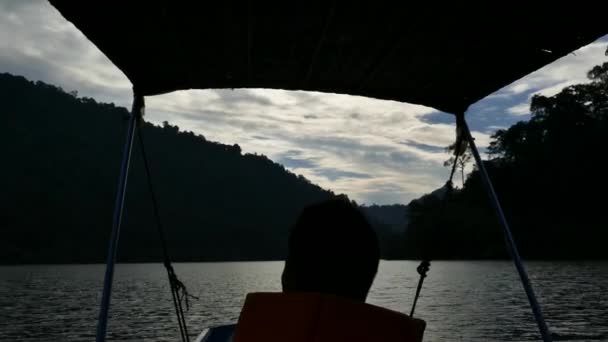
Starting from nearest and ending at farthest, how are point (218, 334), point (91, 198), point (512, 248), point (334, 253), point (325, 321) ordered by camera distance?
point (325, 321)
point (334, 253)
point (512, 248)
point (218, 334)
point (91, 198)

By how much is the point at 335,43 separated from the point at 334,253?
2025 millimetres

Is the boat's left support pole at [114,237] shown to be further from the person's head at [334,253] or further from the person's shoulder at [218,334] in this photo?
the person's head at [334,253]

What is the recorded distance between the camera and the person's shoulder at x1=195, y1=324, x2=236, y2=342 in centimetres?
461

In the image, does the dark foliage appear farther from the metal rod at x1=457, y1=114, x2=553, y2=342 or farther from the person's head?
the person's head

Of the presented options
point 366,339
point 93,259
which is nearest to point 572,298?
point 366,339

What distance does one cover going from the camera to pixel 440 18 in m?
2.88

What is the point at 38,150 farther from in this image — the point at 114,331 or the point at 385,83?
the point at 385,83

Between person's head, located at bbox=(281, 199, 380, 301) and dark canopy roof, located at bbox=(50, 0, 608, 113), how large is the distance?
1497mm

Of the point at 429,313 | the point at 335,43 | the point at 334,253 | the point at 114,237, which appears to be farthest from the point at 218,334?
the point at 429,313

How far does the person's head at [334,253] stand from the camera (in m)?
1.52

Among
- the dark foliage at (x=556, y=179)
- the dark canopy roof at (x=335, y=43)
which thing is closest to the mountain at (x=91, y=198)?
the dark foliage at (x=556, y=179)

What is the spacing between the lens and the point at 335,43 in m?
3.27

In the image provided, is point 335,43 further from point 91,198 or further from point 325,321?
point 91,198

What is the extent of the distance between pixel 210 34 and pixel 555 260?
94729mm
